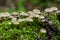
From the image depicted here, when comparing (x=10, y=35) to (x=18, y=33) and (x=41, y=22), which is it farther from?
(x=41, y=22)

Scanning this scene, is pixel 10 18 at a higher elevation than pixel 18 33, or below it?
higher

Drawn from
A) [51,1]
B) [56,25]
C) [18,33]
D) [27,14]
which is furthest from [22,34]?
[51,1]

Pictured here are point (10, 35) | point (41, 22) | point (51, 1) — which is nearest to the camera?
point (10, 35)

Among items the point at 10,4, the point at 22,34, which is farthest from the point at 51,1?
the point at 22,34

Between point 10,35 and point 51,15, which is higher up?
point 51,15

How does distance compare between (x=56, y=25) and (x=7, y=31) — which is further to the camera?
(x=56, y=25)

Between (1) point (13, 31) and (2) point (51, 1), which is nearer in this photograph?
(1) point (13, 31)

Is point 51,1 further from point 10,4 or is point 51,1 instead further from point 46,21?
point 46,21

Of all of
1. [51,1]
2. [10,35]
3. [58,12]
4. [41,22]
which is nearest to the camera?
[10,35]

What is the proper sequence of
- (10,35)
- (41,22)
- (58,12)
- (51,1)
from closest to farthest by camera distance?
(10,35) < (41,22) < (58,12) < (51,1)
